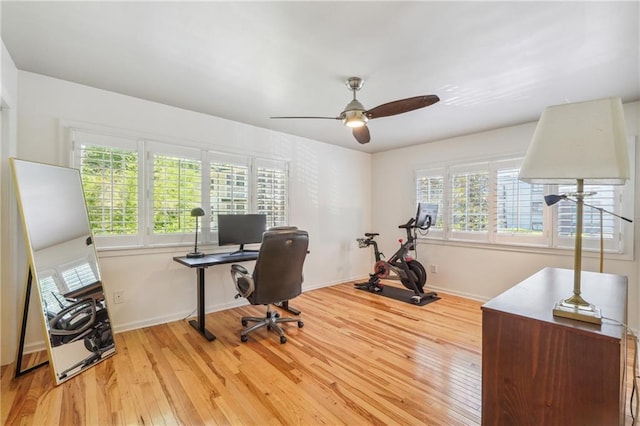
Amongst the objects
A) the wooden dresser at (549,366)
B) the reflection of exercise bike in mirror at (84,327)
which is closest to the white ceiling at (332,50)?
the wooden dresser at (549,366)

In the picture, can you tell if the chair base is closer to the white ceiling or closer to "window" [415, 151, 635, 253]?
the white ceiling

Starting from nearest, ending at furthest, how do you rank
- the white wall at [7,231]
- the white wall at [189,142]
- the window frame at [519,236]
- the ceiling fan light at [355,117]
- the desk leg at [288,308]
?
the white wall at [7,231] → the ceiling fan light at [355,117] → the white wall at [189,142] → the window frame at [519,236] → the desk leg at [288,308]

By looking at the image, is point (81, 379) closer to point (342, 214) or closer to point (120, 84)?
point (120, 84)

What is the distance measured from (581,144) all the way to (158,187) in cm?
356

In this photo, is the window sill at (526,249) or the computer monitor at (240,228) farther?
the computer monitor at (240,228)

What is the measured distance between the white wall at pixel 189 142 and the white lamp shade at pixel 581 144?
3328 millimetres

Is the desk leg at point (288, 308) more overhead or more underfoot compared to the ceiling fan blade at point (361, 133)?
more underfoot

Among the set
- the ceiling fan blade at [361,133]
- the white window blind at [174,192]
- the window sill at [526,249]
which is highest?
the ceiling fan blade at [361,133]

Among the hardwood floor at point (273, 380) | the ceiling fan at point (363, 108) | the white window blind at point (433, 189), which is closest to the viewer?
the hardwood floor at point (273, 380)

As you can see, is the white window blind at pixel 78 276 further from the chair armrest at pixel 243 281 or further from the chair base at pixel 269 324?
the chair base at pixel 269 324

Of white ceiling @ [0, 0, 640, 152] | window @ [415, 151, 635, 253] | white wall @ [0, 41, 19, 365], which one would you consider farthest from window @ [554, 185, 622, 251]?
white wall @ [0, 41, 19, 365]

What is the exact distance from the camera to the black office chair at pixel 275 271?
270cm

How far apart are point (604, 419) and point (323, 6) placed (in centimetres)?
225

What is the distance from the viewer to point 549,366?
1.11 meters
